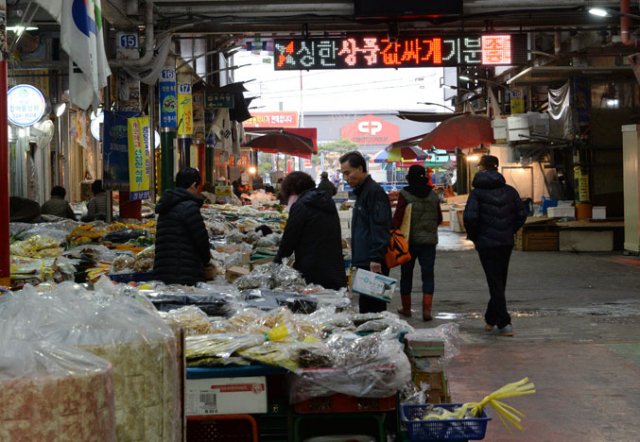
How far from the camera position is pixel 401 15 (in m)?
13.0

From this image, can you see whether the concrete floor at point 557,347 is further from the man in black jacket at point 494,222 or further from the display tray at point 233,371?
the display tray at point 233,371

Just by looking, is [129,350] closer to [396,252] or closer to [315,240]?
[315,240]

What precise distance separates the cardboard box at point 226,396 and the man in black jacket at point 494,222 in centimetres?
505

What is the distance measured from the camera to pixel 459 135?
23.0 meters

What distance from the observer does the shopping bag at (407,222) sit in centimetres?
948

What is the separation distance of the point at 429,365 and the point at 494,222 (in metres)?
4.27

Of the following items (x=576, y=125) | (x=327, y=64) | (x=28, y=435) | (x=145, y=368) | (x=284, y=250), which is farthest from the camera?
(x=576, y=125)

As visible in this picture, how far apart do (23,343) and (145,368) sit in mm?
487

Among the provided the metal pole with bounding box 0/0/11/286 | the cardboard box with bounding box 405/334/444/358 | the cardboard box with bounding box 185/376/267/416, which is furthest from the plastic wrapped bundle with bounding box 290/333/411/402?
the metal pole with bounding box 0/0/11/286

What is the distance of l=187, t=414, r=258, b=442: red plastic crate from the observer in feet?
12.9

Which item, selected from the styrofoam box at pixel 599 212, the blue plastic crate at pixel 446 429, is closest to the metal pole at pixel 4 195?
the blue plastic crate at pixel 446 429

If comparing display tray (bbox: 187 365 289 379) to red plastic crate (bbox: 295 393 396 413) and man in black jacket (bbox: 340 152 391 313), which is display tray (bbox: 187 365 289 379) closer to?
red plastic crate (bbox: 295 393 396 413)

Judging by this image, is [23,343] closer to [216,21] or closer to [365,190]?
[365,190]

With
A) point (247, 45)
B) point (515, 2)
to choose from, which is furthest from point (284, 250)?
point (247, 45)
